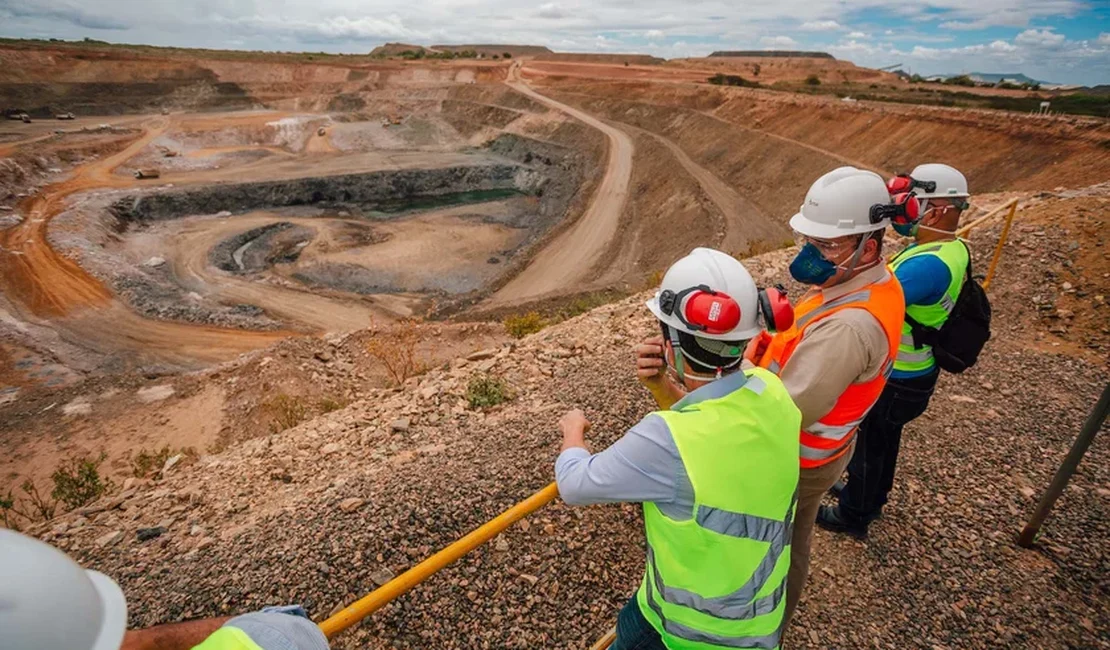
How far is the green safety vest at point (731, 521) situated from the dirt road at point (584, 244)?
59.7 ft

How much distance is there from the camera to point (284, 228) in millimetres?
27828

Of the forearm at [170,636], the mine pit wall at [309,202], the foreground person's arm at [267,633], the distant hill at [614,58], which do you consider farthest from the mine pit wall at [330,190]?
the distant hill at [614,58]

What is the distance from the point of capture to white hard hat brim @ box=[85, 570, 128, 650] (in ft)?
4.16

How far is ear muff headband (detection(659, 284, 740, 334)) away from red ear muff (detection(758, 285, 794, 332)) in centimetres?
23

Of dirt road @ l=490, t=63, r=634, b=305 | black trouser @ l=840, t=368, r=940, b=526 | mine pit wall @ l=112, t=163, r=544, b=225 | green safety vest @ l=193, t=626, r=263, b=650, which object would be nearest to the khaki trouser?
black trouser @ l=840, t=368, r=940, b=526

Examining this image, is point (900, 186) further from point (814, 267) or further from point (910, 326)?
point (814, 267)

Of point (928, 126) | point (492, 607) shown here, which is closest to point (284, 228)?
point (492, 607)

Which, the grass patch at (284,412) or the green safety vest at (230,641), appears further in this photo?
the grass patch at (284,412)

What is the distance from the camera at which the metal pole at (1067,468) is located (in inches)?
121

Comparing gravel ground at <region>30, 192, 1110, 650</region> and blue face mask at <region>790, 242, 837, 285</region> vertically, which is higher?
blue face mask at <region>790, 242, 837, 285</region>

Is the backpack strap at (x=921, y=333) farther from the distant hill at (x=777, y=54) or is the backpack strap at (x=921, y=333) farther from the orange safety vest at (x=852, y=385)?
the distant hill at (x=777, y=54)

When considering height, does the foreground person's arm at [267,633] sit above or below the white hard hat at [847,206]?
below

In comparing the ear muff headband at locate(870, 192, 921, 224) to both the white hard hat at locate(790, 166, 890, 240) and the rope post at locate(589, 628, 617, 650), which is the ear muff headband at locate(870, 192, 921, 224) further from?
the rope post at locate(589, 628, 617, 650)

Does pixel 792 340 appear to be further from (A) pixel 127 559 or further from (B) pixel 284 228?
(B) pixel 284 228
